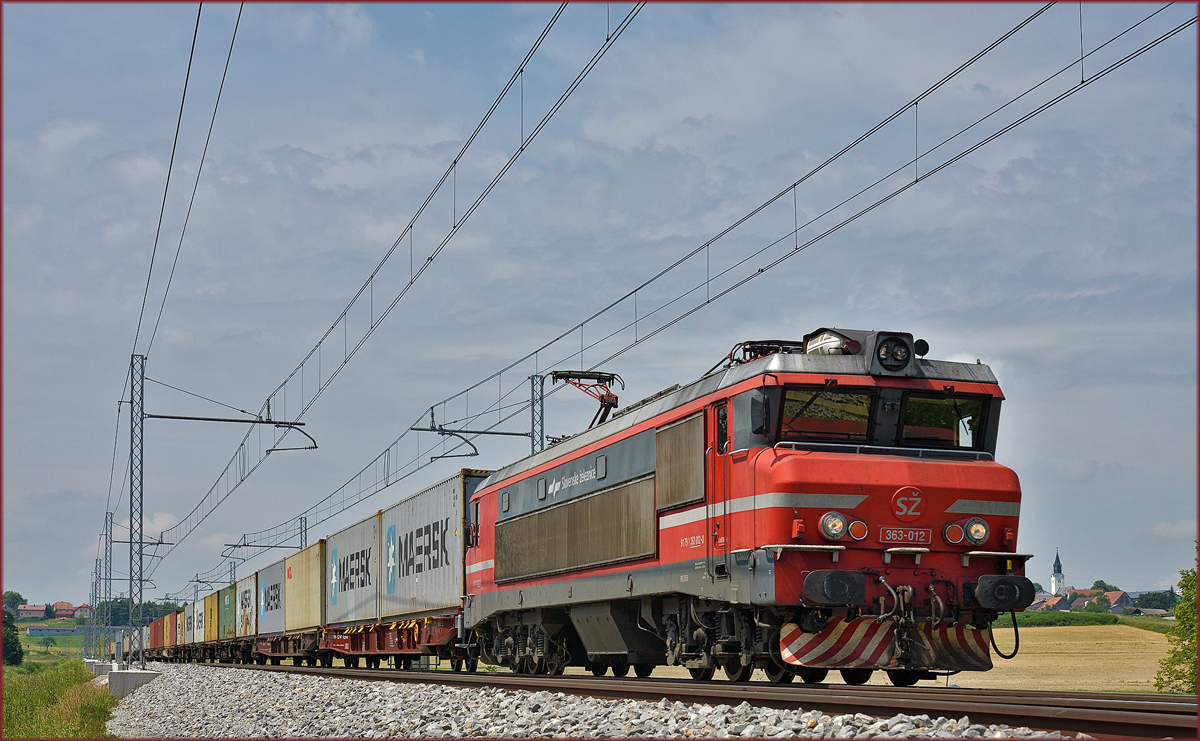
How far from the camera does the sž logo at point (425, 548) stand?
86.2ft

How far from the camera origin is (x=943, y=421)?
570 inches

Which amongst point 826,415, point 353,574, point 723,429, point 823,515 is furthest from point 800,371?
point 353,574

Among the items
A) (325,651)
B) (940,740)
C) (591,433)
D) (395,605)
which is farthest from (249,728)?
(325,651)

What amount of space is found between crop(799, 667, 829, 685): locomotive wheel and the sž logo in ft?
39.8

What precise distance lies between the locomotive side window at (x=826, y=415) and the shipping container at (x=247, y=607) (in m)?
41.2

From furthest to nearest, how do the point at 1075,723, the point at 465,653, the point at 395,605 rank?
the point at 395,605, the point at 465,653, the point at 1075,723

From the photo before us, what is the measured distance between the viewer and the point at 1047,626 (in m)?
81.2

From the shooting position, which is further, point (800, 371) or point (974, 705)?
point (800, 371)

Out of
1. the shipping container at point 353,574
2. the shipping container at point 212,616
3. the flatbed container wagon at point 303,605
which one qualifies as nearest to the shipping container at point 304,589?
the flatbed container wagon at point 303,605

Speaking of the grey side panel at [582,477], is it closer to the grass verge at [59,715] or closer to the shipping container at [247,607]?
the grass verge at [59,715]

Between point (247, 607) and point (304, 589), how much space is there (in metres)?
13.0

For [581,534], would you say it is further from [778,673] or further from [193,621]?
[193,621]

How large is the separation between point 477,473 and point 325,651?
55.4ft

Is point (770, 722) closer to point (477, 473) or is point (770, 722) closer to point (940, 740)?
point (940, 740)
